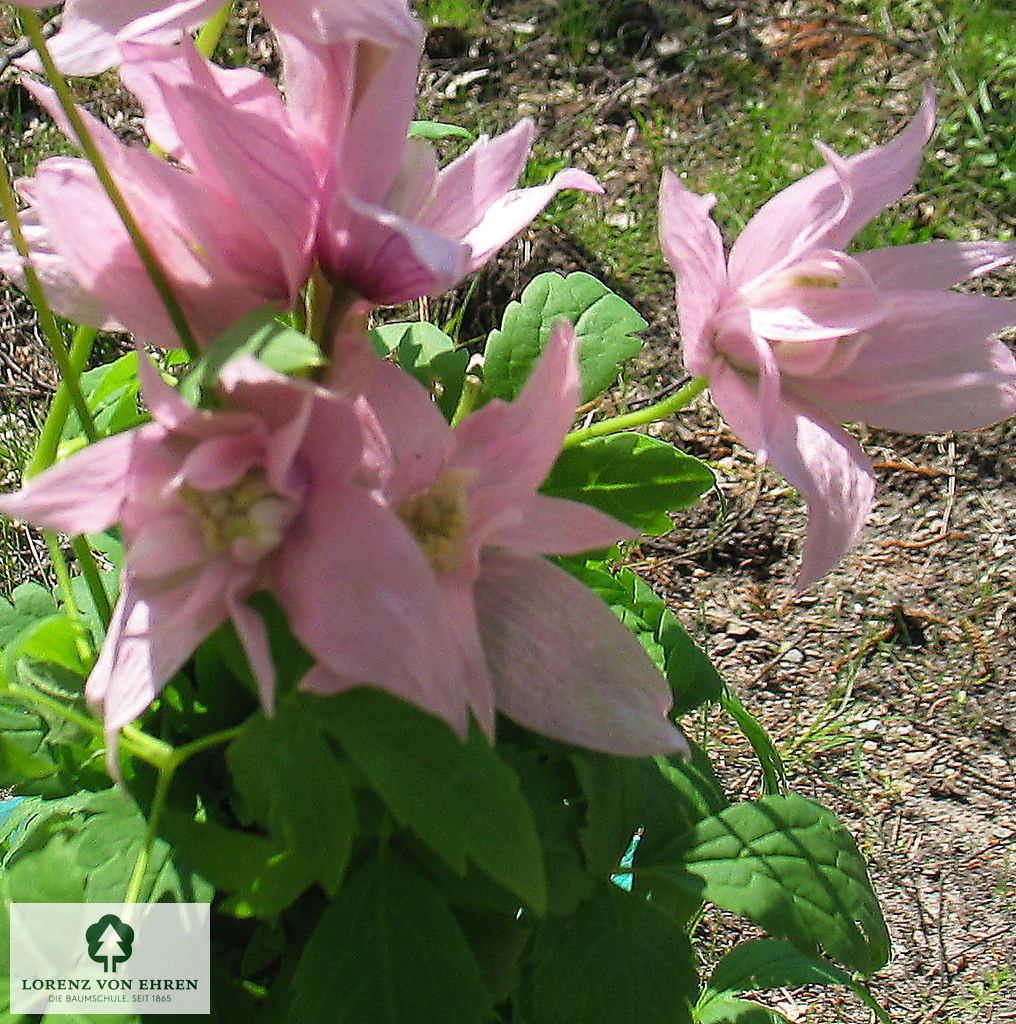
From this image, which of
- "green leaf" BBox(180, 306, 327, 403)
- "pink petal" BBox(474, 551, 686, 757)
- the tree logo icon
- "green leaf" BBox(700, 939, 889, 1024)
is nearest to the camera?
"green leaf" BBox(180, 306, 327, 403)

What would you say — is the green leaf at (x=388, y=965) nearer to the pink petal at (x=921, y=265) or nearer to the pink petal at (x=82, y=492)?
the pink petal at (x=82, y=492)

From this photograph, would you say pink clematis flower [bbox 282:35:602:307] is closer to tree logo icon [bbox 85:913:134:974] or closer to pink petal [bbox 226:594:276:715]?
pink petal [bbox 226:594:276:715]

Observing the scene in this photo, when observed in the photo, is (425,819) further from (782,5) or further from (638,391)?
(782,5)

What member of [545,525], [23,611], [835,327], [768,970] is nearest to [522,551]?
[545,525]

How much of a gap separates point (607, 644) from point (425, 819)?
0.43 ft

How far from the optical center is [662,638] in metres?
1.00

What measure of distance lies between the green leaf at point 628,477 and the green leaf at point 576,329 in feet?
0.17

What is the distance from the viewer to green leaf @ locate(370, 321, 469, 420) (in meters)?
0.81

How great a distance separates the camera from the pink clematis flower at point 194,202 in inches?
22.2

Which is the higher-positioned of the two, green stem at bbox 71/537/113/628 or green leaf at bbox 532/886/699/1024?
green stem at bbox 71/537/113/628

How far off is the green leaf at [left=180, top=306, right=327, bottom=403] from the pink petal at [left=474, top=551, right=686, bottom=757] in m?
0.17

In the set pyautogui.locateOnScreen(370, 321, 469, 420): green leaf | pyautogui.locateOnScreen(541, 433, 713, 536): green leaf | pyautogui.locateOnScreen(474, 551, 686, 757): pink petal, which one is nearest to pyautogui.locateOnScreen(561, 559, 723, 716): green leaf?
pyautogui.locateOnScreen(541, 433, 713, 536): green leaf

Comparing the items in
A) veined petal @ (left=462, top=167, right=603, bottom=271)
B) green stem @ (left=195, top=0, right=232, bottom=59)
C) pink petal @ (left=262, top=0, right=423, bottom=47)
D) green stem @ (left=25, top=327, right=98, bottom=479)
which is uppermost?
pink petal @ (left=262, top=0, right=423, bottom=47)

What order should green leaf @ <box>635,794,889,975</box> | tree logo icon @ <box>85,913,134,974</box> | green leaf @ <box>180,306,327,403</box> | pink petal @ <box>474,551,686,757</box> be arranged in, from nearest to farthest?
green leaf @ <box>180,306,327,403</box>
pink petal @ <box>474,551,686,757</box>
tree logo icon @ <box>85,913,134,974</box>
green leaf @ <box>635,794,889,975</box>
